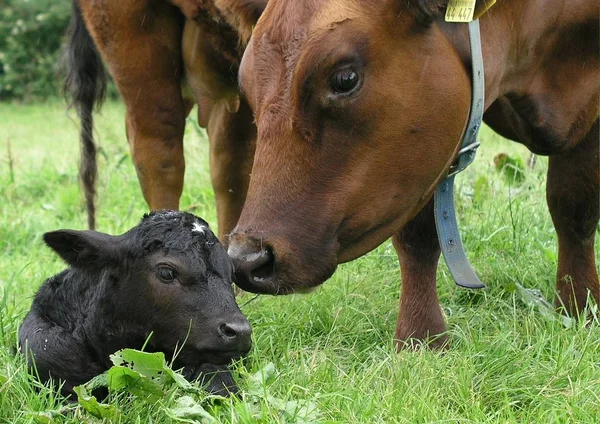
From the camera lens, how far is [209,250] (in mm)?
3340

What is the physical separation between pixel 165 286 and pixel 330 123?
80 centimetres

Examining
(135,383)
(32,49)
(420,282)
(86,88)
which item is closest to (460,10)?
(420,282)

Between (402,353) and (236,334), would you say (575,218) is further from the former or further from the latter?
(236,334)

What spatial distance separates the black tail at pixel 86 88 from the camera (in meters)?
5.54

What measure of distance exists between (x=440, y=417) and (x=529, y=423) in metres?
0.28

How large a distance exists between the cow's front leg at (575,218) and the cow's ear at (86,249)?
6.58 feet

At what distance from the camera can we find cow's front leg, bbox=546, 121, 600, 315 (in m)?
4.25

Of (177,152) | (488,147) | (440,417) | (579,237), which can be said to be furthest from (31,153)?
(440,417)

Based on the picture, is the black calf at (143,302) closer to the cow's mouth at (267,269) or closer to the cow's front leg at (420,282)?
the cow's mouth at (267,269)

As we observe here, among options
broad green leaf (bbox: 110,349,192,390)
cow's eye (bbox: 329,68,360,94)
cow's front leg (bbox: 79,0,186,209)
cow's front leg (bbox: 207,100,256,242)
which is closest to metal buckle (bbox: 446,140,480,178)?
cow's eye (bbox: 329,68,360,94)

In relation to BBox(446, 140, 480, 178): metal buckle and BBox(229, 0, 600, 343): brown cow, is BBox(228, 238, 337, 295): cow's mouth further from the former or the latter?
BBox(446, 140, 480, 178): metal buckle

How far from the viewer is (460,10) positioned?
121 inches

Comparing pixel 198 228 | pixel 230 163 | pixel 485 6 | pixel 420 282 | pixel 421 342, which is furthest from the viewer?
pixel 230 163

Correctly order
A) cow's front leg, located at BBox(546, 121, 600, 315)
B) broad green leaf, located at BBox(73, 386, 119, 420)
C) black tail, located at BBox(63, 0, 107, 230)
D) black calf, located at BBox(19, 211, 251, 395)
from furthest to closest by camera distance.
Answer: black tail, located at BBox(63, 0, 107, 230)
cow's front leg, located at BBox(546, 121, 600, 315)
black calf, located at BBox(19, 211, 251, 395)
broad green leaf, located at BBox(73, 386, 119, 420)
